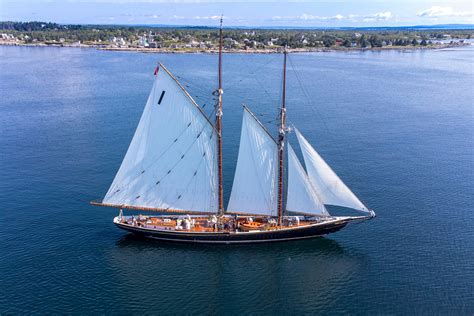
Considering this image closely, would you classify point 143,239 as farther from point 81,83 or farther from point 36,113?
point 81,83

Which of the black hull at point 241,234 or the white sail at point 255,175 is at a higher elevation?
the white sail at point 255,175

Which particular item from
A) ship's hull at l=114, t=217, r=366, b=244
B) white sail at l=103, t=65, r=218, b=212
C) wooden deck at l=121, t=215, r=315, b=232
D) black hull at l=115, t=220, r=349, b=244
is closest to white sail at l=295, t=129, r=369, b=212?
ship's hull at l=114, t=217, r=366, b=244

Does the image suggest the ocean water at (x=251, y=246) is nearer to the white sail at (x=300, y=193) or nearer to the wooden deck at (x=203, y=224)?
the wooden deck at (x=203, y=224)

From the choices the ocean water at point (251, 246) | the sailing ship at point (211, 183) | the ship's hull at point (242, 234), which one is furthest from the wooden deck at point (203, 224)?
the ocean water at point (251, 246)

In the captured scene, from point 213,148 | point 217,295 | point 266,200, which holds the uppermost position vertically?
point 213,148

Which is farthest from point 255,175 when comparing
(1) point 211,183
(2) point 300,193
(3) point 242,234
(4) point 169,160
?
(4) point 169,160

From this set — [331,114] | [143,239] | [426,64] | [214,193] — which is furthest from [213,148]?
[426,64]
